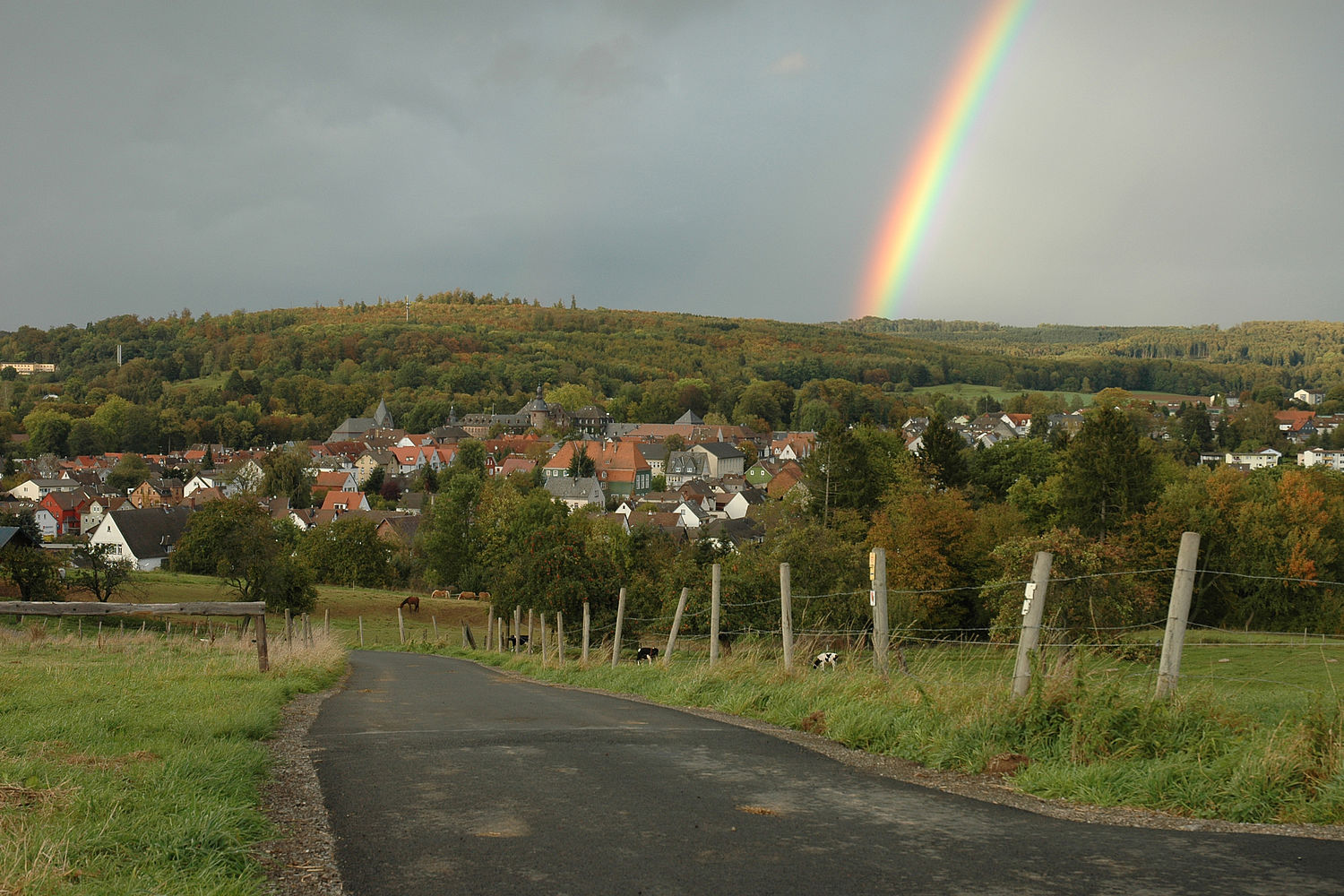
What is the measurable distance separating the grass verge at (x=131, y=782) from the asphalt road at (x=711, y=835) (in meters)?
0.62

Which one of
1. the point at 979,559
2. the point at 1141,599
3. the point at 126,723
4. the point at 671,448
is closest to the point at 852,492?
the point at 979,559

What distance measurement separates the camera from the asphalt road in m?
5.03

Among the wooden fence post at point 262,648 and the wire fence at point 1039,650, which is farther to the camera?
the wooden fence post at point 262,648

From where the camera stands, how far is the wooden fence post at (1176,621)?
797cm

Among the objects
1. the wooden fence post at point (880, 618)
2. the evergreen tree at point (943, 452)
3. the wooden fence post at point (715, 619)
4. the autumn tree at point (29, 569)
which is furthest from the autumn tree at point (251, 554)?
the evergreen tree at point (943, 452)

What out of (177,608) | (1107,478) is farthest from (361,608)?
(1107,478)

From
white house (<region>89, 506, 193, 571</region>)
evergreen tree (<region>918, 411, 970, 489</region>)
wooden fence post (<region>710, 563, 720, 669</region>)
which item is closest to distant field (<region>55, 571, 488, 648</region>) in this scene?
white house (<region>89, 506, 193, 571</region>)

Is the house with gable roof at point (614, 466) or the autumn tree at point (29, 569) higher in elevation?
the autumn tree at point (29, 569)

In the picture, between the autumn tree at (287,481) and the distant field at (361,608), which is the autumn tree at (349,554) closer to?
the distant field at (361,608)

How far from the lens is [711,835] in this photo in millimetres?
5867

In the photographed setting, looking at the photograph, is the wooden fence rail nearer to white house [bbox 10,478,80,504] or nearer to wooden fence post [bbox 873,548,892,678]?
wooden fence post [bbox 873,548,892,678]

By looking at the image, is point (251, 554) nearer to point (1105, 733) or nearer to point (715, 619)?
point (715, 619)

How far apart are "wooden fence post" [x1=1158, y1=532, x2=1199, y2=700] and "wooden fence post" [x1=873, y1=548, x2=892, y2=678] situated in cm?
318

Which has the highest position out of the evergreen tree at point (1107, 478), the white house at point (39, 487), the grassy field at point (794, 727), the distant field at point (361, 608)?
the grassy field at point (794, 727)
